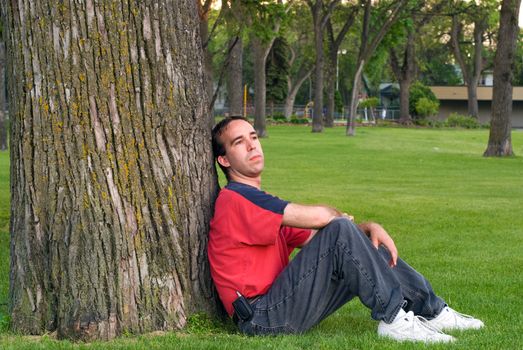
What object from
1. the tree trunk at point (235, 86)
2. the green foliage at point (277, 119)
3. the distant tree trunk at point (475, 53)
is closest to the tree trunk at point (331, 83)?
the green foliage at point (277, 119)

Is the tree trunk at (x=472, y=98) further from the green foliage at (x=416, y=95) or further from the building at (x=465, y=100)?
the building at (x=465, y=100)

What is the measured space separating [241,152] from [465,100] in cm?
8222

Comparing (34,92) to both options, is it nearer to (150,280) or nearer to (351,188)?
(150,280)

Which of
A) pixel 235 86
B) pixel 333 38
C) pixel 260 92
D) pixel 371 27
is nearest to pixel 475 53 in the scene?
pixel 333 38

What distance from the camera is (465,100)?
3359 inches

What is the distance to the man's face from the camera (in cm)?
536

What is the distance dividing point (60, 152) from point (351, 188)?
13.1 m

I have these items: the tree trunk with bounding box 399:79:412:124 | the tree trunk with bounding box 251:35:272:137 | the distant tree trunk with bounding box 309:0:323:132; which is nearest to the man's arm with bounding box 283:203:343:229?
the tree trunk with bounding box 251:35:272:137

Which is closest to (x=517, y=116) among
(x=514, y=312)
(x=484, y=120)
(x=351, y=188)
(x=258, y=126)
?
(x=484, y=120)

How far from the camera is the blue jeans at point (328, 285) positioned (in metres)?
4.96

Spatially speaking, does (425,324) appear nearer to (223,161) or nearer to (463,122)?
(223,161)

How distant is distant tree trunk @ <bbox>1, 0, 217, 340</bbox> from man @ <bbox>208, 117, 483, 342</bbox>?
0.98 feet

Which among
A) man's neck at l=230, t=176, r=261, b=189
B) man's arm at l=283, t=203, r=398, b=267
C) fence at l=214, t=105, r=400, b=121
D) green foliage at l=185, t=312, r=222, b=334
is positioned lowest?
fence at l=214, t=105, r=400, b=121

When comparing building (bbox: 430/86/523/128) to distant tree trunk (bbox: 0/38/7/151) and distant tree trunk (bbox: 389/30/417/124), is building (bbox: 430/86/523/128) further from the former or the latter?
distant tree trunk (bbox: 0/38/7/151)
